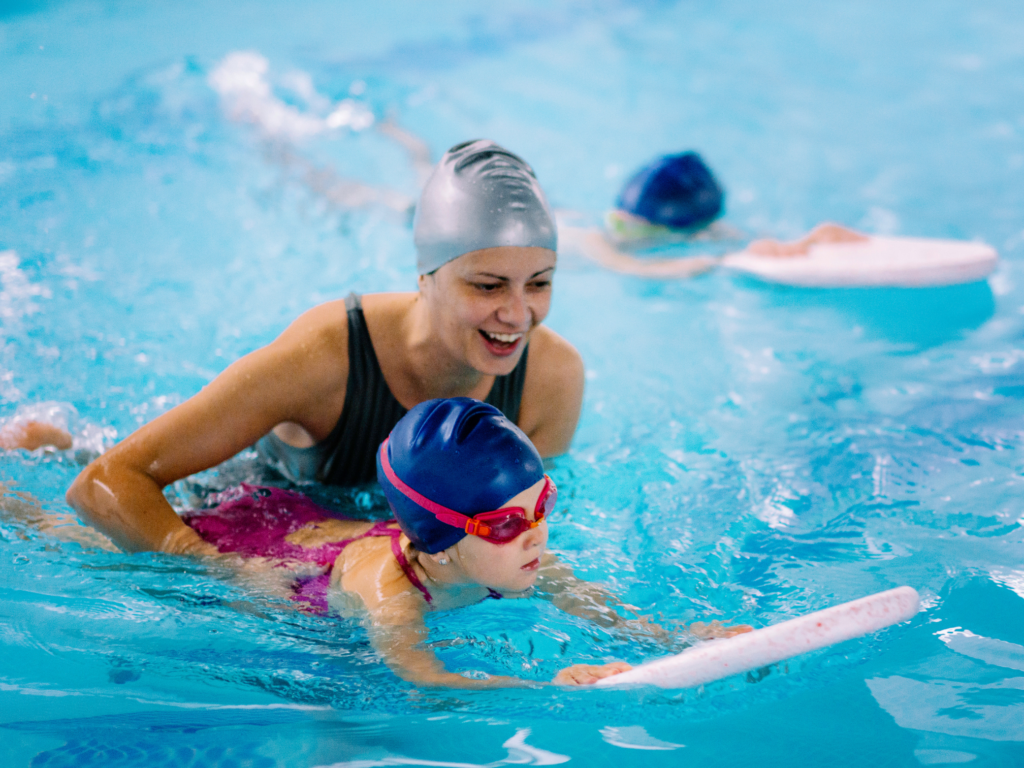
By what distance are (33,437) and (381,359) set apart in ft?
4.76

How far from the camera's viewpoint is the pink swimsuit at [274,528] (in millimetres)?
2854

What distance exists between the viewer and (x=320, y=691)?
8.13 ft

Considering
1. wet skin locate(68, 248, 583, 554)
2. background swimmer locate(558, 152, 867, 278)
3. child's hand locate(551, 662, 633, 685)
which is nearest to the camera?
child's hand locate(551, 662, 633, 685)

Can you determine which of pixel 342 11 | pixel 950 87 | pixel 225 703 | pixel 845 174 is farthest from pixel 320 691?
pixel 342 11

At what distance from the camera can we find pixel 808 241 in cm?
612

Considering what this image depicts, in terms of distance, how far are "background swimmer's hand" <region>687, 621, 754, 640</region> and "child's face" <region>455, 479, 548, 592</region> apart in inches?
21.3

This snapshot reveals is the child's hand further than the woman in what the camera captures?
No

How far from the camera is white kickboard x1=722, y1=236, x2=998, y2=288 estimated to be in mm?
5527

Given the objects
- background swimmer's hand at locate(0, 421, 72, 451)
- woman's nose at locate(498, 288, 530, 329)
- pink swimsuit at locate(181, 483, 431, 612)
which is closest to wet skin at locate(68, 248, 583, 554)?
woman's nose at locate(498, 288, 530, 329)

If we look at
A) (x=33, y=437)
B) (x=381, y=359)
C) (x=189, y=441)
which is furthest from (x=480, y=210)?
(x=33, y=437)

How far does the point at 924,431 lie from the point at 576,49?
805 centimetres

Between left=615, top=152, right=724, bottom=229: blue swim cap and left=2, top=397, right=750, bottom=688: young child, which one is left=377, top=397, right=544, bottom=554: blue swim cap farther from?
left=615, top=152, right=724, bottom=229: blue swim cap

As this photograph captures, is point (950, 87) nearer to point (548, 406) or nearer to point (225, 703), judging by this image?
point (548, 406)

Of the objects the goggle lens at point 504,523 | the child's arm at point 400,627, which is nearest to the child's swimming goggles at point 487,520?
the goggle lens at point 504,523
